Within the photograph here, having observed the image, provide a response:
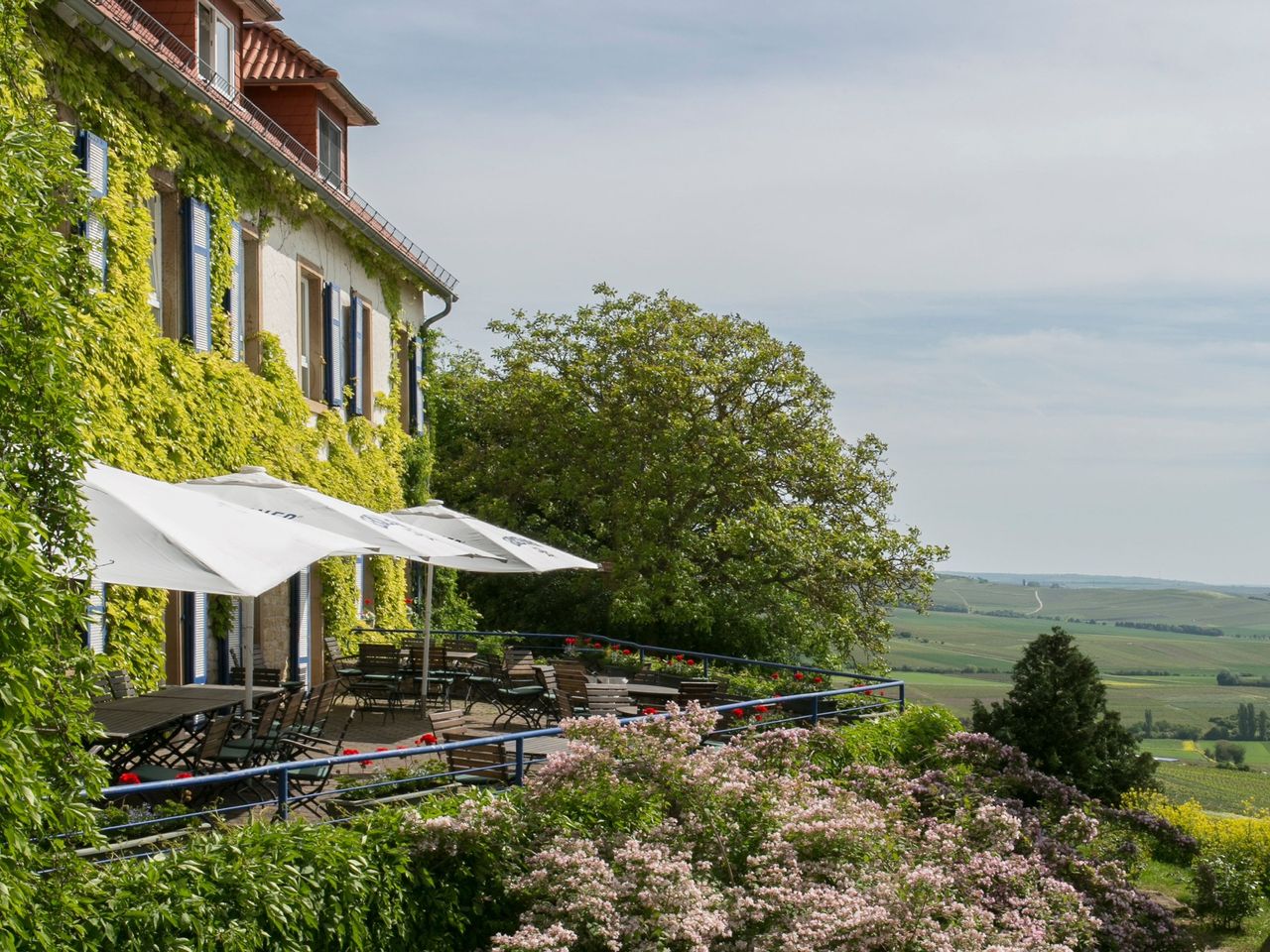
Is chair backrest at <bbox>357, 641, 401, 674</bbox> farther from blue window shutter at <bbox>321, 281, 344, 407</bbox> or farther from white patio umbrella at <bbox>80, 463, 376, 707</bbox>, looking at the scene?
white patio umbrella at <bbox>80, 463, 376, 707</bbox>

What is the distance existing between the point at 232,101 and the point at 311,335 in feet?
13.0

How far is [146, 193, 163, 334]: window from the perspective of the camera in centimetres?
1413

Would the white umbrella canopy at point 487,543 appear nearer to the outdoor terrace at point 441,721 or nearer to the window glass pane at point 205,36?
the outdoor terrace at point 441,721

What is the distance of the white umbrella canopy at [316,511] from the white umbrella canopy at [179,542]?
248 centimetres

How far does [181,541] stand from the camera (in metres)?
7.97

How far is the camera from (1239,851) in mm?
17500

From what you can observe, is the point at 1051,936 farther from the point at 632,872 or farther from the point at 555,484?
the point at 555,484

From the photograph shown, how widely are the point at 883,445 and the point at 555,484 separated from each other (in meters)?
6.77

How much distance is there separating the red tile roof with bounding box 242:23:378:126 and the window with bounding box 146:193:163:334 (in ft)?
14.4

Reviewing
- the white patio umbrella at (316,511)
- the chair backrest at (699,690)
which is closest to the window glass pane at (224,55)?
the white patio umbrella at (316,511)

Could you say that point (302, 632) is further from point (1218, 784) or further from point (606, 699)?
point (1218, 784)

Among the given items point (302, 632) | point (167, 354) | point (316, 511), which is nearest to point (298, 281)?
point (167, 354)

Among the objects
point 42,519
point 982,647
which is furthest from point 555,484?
point 982,647

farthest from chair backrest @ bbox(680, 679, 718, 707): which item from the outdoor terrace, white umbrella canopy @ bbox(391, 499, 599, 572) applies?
white umbrella canopy @ bbox(391, 499, 599, 572)
